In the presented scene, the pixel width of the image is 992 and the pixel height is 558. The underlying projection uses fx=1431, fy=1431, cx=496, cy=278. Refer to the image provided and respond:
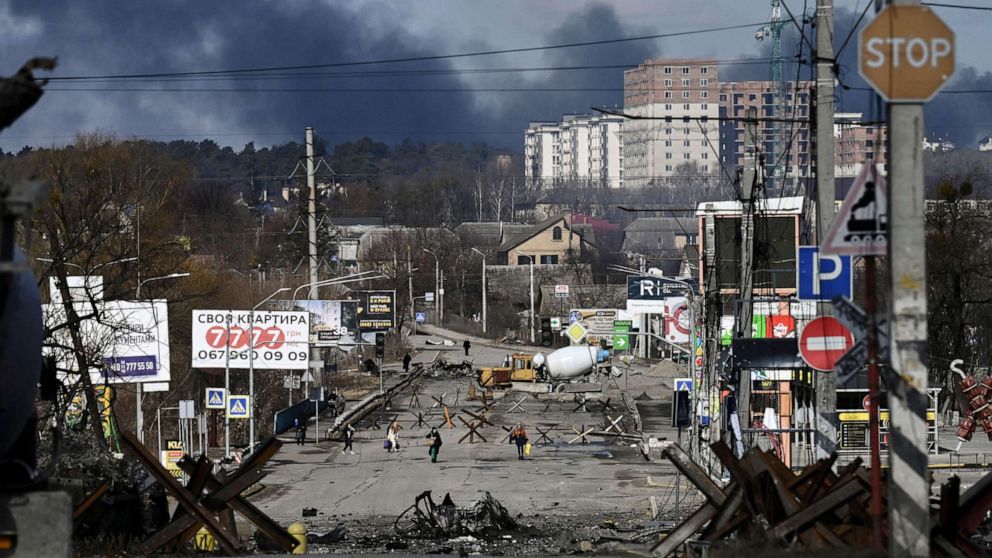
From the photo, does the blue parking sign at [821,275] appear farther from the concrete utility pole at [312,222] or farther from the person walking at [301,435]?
the concrete utility pole at [312,222]

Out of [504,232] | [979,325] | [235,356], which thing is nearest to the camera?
[235,356]

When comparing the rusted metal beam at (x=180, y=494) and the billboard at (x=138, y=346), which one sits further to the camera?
the billboard at (x=138, y=346)

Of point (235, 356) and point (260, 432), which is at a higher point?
point (235, 356)

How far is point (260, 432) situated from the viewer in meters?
65.3

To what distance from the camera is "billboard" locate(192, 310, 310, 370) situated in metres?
56.7

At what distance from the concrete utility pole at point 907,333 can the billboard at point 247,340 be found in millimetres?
45892

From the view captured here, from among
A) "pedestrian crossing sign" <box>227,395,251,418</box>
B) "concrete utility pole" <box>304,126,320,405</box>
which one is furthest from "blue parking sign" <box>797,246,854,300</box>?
"concrete utility pole" <box>304,126,320,405</box>

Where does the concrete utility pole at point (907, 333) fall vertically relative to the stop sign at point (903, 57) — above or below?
below

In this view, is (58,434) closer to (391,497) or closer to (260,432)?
(391,497)

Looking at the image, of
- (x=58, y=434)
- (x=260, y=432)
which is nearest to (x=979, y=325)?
(x=260, y=432)

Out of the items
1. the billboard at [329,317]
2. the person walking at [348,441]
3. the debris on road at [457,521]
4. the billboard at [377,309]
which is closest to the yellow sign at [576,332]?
the billboard at [329,317]

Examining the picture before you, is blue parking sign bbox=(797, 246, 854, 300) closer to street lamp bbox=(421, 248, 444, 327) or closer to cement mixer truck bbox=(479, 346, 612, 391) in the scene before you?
cement mixer truck bbox=(479, 346, 612, 391)

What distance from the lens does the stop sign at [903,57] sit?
10359mm

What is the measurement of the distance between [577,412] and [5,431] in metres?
63.5
